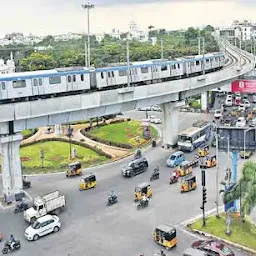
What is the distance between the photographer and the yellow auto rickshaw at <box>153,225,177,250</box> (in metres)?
26.1

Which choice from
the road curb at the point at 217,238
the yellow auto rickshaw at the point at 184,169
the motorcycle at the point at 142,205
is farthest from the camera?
the yellow auto rickshaw at the point at 184,169

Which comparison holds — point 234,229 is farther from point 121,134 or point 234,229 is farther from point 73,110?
point 121,134

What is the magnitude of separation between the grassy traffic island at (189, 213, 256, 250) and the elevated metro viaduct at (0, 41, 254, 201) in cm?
1357

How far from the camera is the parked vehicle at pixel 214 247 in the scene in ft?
79.3

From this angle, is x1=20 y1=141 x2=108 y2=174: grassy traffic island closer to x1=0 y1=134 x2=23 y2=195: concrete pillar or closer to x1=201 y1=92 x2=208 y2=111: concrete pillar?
x1=0 y1=134 x2=23 y2=195: concrete pillar

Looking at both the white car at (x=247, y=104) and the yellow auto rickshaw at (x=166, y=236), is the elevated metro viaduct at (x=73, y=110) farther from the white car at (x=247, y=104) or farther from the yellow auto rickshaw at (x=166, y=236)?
the white car at (x=247, y=104)

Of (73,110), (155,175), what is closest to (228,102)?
(155,175)

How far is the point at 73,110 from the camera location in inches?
1414

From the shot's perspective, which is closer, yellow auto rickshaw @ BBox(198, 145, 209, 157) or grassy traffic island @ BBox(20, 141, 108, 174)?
grassy traffic island @ BBox(20, 141, 108, 174)

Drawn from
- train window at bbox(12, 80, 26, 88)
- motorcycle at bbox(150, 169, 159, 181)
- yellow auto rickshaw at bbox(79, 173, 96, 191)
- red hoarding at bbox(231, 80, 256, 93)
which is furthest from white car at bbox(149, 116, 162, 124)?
train window at bbox(12, 80, 26, 88)

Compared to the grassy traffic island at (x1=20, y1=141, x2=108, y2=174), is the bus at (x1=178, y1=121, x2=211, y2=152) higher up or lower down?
higher up

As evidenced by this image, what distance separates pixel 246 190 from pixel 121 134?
2867 cm

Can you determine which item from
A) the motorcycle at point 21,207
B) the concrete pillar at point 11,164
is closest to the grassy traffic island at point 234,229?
→ the motorcycle at point 21,207

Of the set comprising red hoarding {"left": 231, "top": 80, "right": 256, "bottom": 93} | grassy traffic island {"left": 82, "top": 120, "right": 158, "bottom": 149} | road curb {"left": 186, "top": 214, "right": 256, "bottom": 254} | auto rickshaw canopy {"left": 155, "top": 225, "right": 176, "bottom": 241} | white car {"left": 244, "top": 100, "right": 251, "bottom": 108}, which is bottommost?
road curb {"left": 186, "top": 214, "right": 256, "bottom": 254}
